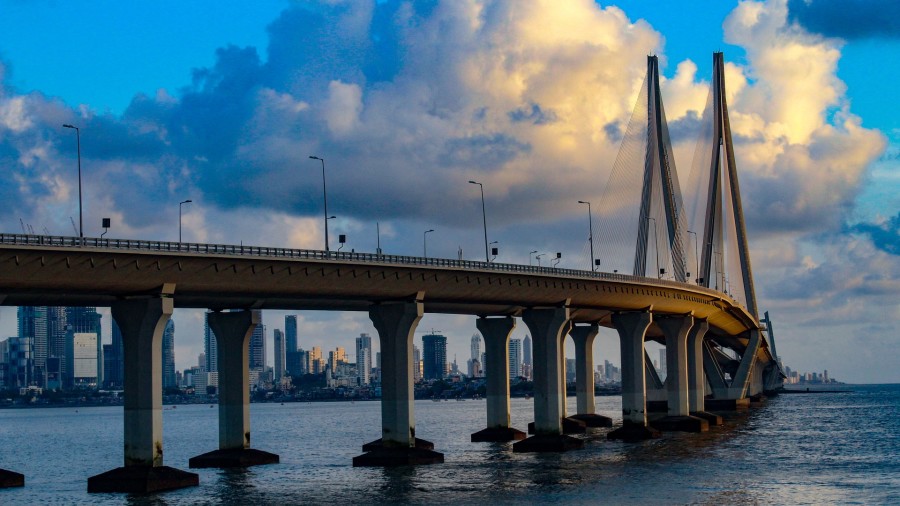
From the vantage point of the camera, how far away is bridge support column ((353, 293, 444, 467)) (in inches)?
3588

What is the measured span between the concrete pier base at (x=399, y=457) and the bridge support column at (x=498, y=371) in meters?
25.3

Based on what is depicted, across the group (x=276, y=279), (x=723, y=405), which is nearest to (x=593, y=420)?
(x=723, y=405)

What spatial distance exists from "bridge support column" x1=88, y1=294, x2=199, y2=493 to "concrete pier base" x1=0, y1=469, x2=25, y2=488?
11083mm

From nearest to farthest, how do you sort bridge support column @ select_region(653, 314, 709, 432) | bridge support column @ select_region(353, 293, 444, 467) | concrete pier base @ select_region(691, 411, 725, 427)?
bridge support column @ select_region(353, 293, 444, 467), bridge support column @ select_region(653, 314, 709, 432), concrete pier base @ select_region(691, 411, 725, 427)

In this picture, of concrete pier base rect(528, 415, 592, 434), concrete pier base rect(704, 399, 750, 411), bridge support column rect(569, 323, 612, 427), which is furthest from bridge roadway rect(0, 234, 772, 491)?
concrete pier base rect(704, 399, 750, 411)

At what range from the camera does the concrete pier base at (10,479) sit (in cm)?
8138

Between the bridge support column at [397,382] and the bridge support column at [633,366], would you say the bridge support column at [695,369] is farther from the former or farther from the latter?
the bridge support column at [397,382]

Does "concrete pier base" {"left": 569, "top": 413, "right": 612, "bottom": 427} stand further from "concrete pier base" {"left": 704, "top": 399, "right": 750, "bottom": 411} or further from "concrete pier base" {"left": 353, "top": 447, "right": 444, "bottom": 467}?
"concrete pier base" {"left": 353, "top": 447, "right": 444, "bottom": 467}

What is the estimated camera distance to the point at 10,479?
270ft

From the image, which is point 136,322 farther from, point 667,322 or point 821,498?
point 667,322

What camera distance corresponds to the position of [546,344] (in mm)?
110000

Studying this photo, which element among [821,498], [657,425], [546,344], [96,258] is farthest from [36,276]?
[657,425]

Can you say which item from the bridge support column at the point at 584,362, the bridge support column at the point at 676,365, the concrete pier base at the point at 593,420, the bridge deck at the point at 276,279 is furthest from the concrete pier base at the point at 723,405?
the bridge deck at the point at 276,279

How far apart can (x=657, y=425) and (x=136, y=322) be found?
75.8 m
